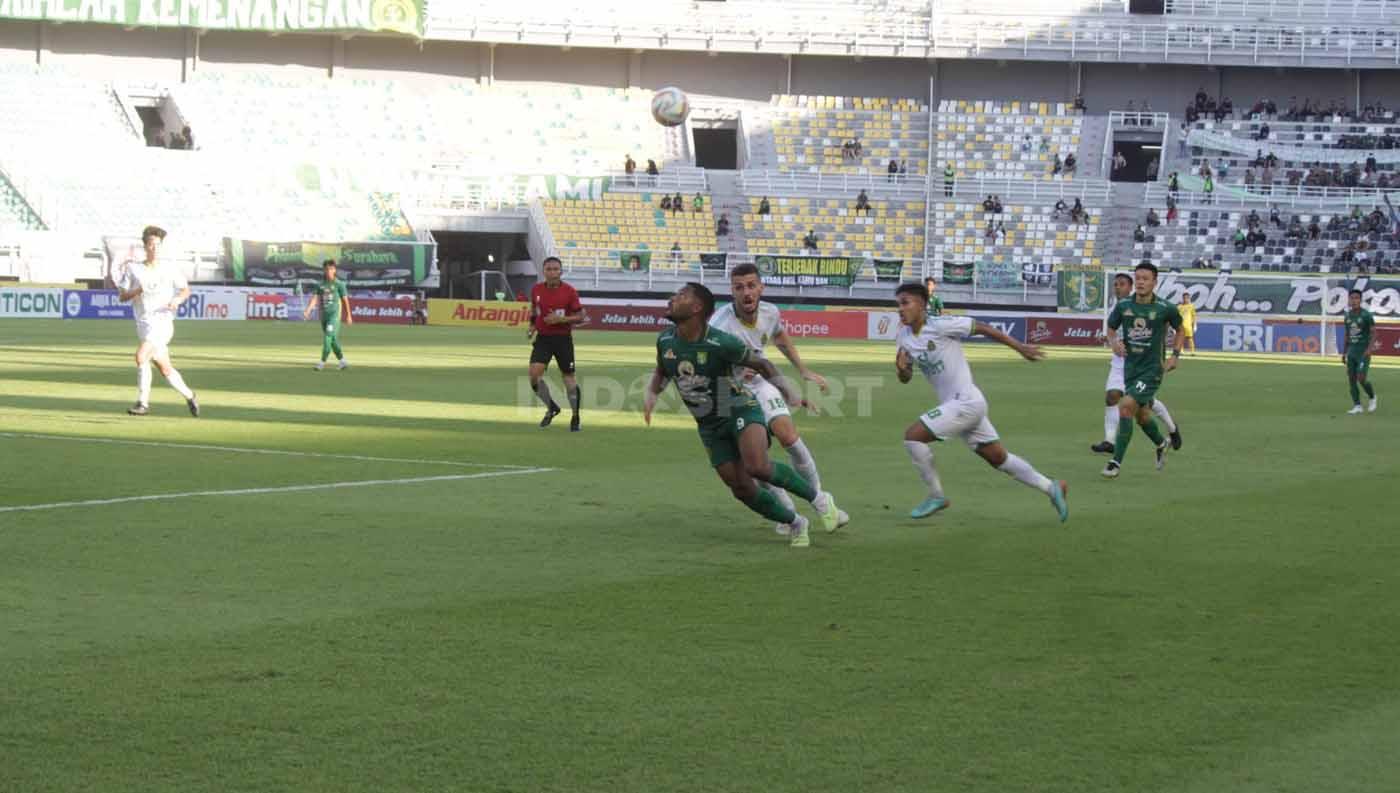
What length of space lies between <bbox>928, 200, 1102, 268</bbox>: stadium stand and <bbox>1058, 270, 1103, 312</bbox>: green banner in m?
8.76

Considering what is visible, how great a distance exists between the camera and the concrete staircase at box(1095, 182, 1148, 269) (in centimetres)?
6756

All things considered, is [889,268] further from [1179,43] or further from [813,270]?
[1179,43]

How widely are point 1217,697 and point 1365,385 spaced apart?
21563 mm

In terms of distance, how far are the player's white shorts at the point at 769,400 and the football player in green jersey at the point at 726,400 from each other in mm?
927

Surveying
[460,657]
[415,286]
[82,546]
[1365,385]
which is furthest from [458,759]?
[415,286]

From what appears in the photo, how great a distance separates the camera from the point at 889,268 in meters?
65.1

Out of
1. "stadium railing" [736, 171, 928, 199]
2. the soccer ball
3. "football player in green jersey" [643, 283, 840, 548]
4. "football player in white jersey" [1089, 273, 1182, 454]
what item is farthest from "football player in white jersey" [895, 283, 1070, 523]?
"stadium railing" [736, 171, 928, 199]

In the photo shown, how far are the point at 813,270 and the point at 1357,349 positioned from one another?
125 ft

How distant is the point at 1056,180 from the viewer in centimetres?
7075

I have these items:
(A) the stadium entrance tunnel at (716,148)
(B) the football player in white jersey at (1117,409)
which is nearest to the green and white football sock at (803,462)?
(B) the football player in white jersey at (1117,409)

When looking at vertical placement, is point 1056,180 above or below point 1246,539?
above

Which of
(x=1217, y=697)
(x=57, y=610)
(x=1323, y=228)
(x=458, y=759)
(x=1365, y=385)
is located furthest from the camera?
(x=1323, y=228)

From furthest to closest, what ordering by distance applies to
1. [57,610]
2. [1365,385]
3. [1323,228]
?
1. [1323,228]
2. [1365,385]
3. [57,610]

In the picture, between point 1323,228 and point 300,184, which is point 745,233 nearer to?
point 300,184
